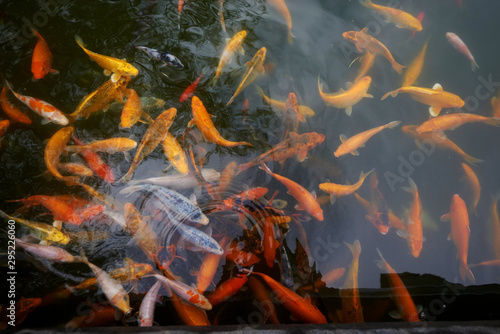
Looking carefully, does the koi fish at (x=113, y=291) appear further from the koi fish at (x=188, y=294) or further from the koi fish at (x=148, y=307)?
the koi fish at (x=188, y=294)

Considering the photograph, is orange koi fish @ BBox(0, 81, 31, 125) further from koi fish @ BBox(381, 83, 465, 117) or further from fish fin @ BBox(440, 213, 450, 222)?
fish fin @ BBox(440, 213, 450, 222)

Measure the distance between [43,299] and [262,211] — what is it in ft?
6.86

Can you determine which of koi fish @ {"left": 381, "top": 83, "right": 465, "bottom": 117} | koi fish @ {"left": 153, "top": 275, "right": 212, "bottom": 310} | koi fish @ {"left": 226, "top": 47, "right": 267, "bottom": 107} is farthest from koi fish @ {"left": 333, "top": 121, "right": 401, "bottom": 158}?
koi fish @ {"left": 153, "top": 275, "right": 212, "bottom": 310}

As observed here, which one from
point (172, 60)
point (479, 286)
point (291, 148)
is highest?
point (172, 60)

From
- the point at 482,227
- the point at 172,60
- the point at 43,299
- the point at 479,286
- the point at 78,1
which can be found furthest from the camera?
the point at 78,1

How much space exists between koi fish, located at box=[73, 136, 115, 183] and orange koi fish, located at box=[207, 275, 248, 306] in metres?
1.48

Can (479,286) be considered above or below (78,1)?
below

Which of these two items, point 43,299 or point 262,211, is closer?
point 43,299

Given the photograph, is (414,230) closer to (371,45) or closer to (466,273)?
(466,273)

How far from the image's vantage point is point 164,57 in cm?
356

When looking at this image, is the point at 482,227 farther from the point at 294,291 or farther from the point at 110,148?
the point at 110,148

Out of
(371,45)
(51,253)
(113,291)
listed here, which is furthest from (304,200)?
(51,253)

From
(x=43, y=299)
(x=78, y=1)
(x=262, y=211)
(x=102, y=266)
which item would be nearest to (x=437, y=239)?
(x=262, y=211)

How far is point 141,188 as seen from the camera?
3.05 meters
